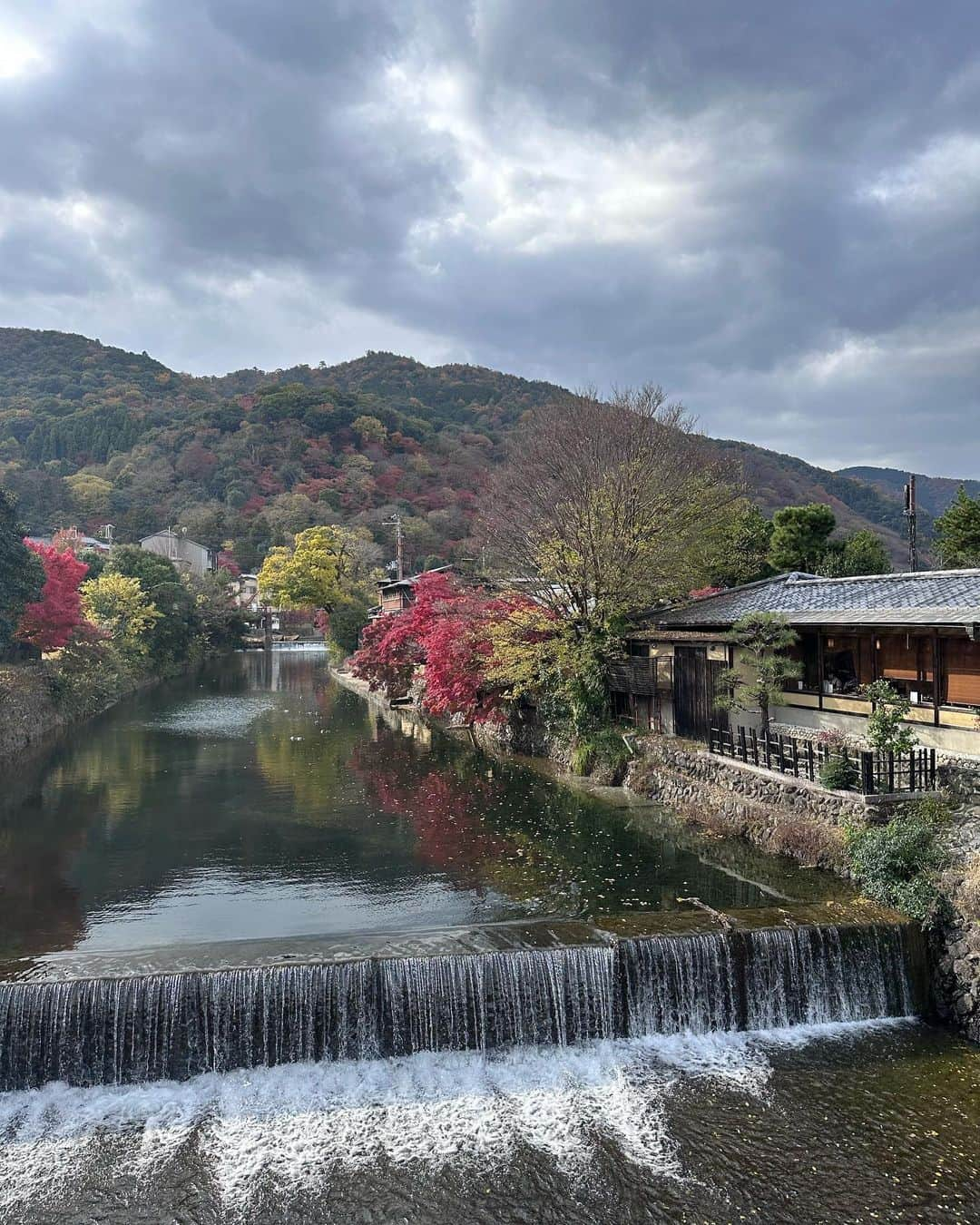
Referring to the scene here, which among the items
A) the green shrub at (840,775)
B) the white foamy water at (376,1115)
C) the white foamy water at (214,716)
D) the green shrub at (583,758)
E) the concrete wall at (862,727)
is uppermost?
the concrete wall at (862,727)

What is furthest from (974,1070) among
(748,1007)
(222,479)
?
(222,479)

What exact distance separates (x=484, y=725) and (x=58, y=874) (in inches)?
591

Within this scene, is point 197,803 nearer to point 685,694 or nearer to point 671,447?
point 685,694

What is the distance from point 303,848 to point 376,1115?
7834 mm

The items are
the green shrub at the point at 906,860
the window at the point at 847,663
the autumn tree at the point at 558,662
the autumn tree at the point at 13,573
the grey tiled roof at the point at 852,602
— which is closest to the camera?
the green shrub at the point at 906,860

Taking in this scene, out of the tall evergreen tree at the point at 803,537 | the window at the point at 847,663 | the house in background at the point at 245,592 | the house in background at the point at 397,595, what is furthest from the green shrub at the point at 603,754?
the house in background at the point at 245,592

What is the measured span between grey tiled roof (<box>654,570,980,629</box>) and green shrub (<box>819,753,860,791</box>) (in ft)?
9.54

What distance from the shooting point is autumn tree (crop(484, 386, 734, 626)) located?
20.0 metres

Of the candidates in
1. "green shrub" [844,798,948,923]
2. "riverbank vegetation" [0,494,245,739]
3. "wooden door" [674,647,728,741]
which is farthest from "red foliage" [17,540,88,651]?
"green shrub" [844,798,948,923]

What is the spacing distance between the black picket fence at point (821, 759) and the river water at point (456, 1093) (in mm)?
1982

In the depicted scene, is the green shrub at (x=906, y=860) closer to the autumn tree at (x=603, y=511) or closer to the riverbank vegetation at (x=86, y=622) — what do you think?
the autumn tree at (x=603, y=511)

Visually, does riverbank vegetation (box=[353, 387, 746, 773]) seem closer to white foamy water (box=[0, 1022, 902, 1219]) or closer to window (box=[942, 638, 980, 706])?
window (box=[942, 638, 980, 706])

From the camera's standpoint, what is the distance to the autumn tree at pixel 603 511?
19969 millimetres

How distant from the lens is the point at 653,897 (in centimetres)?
1239
